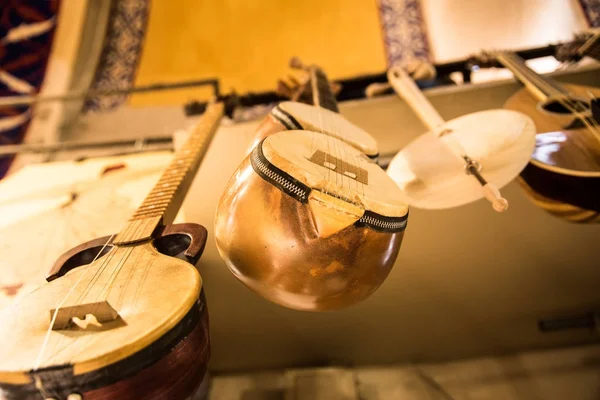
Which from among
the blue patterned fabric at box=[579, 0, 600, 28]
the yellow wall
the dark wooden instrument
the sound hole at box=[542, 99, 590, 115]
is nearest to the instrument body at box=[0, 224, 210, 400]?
the sound hole at box=[542, 99, 590, 115]

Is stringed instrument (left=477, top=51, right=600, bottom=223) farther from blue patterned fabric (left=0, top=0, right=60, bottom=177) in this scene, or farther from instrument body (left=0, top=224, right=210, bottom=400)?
blue patterned fabric (left=0, top=0, right=60, bottom=177)

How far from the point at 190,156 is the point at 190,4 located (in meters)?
2.80

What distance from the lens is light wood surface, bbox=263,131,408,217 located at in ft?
2.58

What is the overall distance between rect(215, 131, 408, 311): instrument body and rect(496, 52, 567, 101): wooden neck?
1.11 m

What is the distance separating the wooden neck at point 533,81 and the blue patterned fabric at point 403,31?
3.89 ft

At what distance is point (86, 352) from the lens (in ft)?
2.06

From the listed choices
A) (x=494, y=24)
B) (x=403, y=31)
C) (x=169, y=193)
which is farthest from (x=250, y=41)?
(x=169, y=193)

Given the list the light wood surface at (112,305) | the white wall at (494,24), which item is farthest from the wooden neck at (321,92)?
the white wall at (494,24)

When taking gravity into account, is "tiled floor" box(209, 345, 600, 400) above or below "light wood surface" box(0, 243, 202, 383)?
below

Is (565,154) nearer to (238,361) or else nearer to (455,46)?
(238,361)

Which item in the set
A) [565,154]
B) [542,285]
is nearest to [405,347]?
[542,285]

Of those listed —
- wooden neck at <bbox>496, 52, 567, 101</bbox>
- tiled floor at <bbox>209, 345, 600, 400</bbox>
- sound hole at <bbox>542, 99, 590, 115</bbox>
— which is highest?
wooden neck at <bbox>496, 52, 567, 101</bbox>

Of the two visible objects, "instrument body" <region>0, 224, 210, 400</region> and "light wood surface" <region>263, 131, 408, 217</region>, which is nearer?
"instrument body" <region>0, 224, 210, 400</region>

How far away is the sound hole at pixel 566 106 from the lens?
146 cm
